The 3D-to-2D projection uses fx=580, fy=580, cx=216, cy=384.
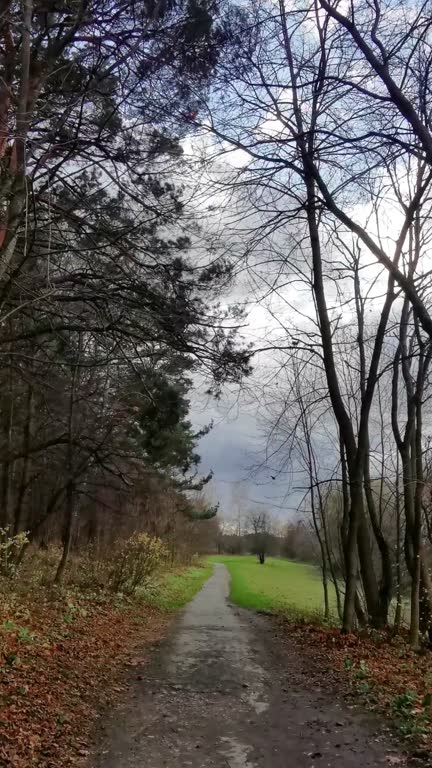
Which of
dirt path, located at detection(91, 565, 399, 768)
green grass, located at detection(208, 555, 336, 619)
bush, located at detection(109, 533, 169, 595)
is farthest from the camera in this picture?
green grass, located at detection(208, 555, 336, 619)

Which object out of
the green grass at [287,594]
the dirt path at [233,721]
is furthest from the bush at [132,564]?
the dirt path at [233,721]

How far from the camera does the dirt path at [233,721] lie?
4.80m

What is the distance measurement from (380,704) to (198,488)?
96.2ft

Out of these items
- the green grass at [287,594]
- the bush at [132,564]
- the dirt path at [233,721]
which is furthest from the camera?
the green grass at [287,594]

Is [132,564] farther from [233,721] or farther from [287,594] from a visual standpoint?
[287,594]

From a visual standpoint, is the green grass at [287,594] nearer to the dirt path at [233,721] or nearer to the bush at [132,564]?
the bush at [132,564]

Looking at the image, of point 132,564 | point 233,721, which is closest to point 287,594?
point 132,564

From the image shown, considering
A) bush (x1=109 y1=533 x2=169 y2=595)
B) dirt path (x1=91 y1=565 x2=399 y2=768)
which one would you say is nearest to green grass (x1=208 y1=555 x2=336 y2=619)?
bush (x1=109 y1=533 x2=169 y2=595)

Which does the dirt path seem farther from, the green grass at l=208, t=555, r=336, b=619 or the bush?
the green grass at l=208, t=555, r=336, b=619

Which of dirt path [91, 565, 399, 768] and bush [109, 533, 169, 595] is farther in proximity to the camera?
bush [109, 533, 169, 595]

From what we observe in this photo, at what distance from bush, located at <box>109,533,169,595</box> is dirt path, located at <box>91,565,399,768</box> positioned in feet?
23.5

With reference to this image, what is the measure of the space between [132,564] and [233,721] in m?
11.4

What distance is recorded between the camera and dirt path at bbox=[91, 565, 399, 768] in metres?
4.80

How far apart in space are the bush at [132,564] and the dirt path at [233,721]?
718 centimetres
